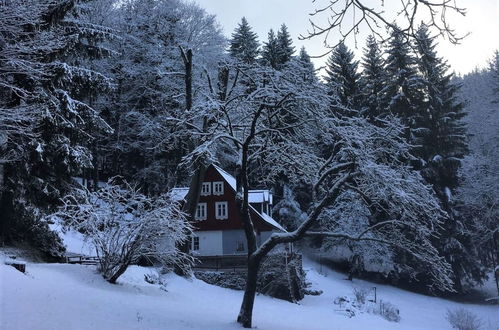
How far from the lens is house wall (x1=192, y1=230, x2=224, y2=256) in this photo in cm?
3331

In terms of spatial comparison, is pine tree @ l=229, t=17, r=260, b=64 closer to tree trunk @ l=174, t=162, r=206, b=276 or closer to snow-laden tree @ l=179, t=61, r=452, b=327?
tree trunk @ l=174, t=162, r=206, b=276

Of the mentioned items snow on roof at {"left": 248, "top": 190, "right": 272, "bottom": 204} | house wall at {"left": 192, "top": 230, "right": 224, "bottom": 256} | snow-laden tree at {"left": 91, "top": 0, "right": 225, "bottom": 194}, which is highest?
snow-laden tree at {"left": 91, "top": 0, "right": 225, "bottom": 194}

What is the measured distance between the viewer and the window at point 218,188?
112 ft

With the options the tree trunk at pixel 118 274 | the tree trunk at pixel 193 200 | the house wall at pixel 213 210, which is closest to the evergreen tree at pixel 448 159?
the house wall at pixel 213 210

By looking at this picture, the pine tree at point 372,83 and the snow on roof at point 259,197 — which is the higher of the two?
the pine tree at point 372,83

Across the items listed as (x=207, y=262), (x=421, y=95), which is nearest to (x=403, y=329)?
(x=207, y=262)

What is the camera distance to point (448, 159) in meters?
35.4

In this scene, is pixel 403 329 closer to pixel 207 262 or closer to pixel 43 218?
pixel 207 262

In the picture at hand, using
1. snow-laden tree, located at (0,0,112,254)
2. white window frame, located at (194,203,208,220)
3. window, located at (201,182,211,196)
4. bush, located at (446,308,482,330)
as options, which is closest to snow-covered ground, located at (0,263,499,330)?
snow-laden tree, located at (0,0,112,254)

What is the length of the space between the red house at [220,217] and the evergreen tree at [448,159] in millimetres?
12899

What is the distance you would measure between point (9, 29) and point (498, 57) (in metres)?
35.0

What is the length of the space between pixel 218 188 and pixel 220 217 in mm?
2260

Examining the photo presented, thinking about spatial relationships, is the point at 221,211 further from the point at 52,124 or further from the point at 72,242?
the point at 52,124

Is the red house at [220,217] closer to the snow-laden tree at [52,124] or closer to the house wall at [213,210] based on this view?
the house wall at [213,210]
